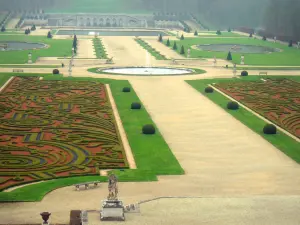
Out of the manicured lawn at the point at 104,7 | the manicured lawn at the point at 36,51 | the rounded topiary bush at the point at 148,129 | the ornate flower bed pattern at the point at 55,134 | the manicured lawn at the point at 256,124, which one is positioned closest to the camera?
the ornate flower bed pattern at the point at 55,134

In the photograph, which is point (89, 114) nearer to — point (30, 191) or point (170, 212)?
point (30, 191)

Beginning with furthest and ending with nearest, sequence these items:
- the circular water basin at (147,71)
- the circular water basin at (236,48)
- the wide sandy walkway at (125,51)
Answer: the circular water basin at (236,48), the wide sandy walkway at (125,51), the circular water basin at (147,71)

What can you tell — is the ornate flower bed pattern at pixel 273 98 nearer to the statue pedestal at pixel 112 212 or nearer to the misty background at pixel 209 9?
the statue pedestal at pixel 112 212

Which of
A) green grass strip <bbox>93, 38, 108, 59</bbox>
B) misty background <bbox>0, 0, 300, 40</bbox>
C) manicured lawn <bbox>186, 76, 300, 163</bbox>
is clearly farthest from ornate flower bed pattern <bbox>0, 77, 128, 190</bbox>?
misty background <bbox>0, 0, 300, 40</bbox>

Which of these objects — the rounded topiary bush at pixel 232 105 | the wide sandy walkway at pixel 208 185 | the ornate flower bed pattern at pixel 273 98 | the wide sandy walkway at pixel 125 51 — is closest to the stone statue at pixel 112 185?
the wide sandy walkway at pixel 208 185

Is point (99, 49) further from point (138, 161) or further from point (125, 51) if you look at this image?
point (138, 161)

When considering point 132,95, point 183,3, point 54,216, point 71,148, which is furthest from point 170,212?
point 183,3
